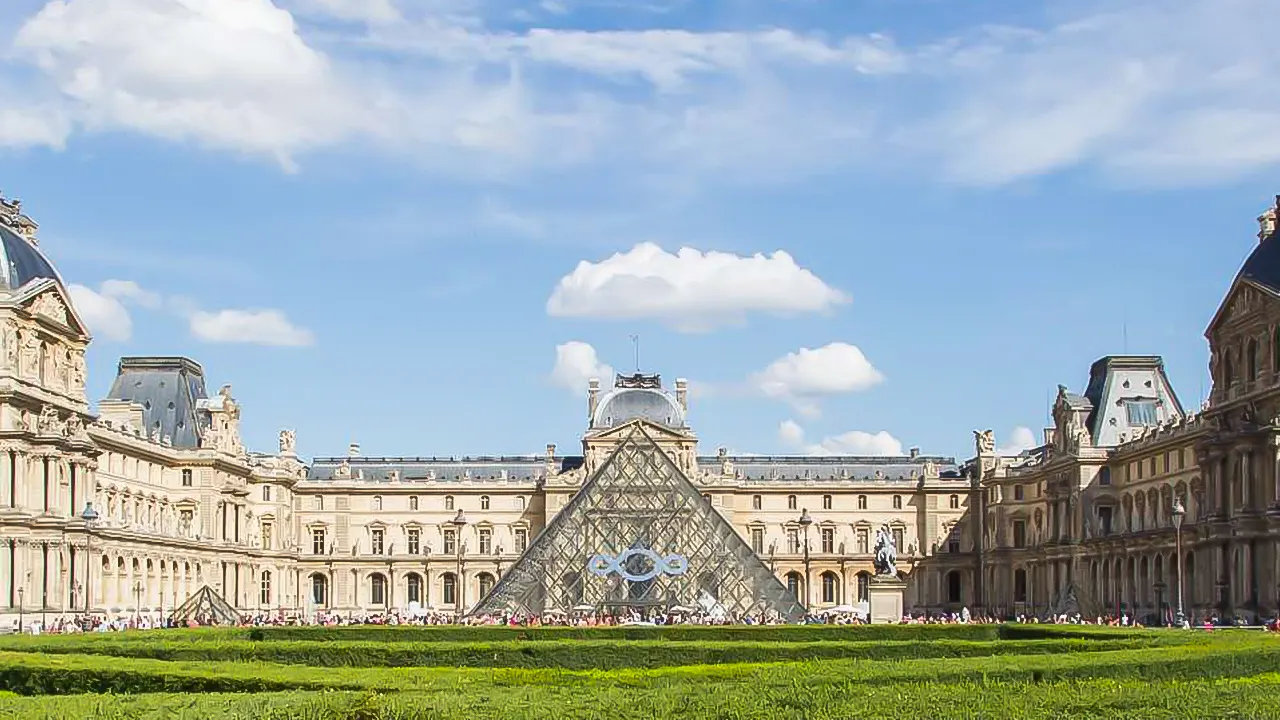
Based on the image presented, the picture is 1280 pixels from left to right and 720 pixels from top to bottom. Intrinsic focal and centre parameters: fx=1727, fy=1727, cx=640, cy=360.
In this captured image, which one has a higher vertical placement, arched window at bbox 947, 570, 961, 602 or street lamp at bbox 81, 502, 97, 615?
street lamp at bbox 81, 502, 97, 615

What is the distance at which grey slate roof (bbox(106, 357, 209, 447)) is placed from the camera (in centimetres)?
7750

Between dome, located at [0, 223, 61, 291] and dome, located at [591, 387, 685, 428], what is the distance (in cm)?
4292

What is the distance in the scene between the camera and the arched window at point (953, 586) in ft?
309

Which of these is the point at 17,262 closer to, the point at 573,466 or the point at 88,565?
the point at 88,565

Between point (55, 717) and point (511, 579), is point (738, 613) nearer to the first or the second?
point (511, 579)

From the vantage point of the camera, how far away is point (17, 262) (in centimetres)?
5453

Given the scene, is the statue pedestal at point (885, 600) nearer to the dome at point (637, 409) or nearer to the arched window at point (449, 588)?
the dome at point (637, 409)

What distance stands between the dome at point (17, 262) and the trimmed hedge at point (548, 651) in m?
27.3

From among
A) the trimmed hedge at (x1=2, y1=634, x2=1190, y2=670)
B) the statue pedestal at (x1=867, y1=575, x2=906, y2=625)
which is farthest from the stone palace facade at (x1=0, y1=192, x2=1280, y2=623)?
the trimmed hedge at (x1=2, y1=634, x2=1190, y2=670)

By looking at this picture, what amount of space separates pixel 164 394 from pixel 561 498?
24508 millimetres

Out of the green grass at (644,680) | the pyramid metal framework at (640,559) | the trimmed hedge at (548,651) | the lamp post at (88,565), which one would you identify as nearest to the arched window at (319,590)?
the lamp post at (88,565)

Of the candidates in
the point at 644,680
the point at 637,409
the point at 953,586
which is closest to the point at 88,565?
the point at 637,409

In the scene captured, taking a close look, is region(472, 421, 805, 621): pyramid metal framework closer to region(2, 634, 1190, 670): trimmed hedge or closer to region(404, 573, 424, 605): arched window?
region(2, 634, 1190, 670): trimmed hedge

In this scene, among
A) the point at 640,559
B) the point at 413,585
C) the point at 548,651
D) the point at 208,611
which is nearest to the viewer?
the point at 548,651
